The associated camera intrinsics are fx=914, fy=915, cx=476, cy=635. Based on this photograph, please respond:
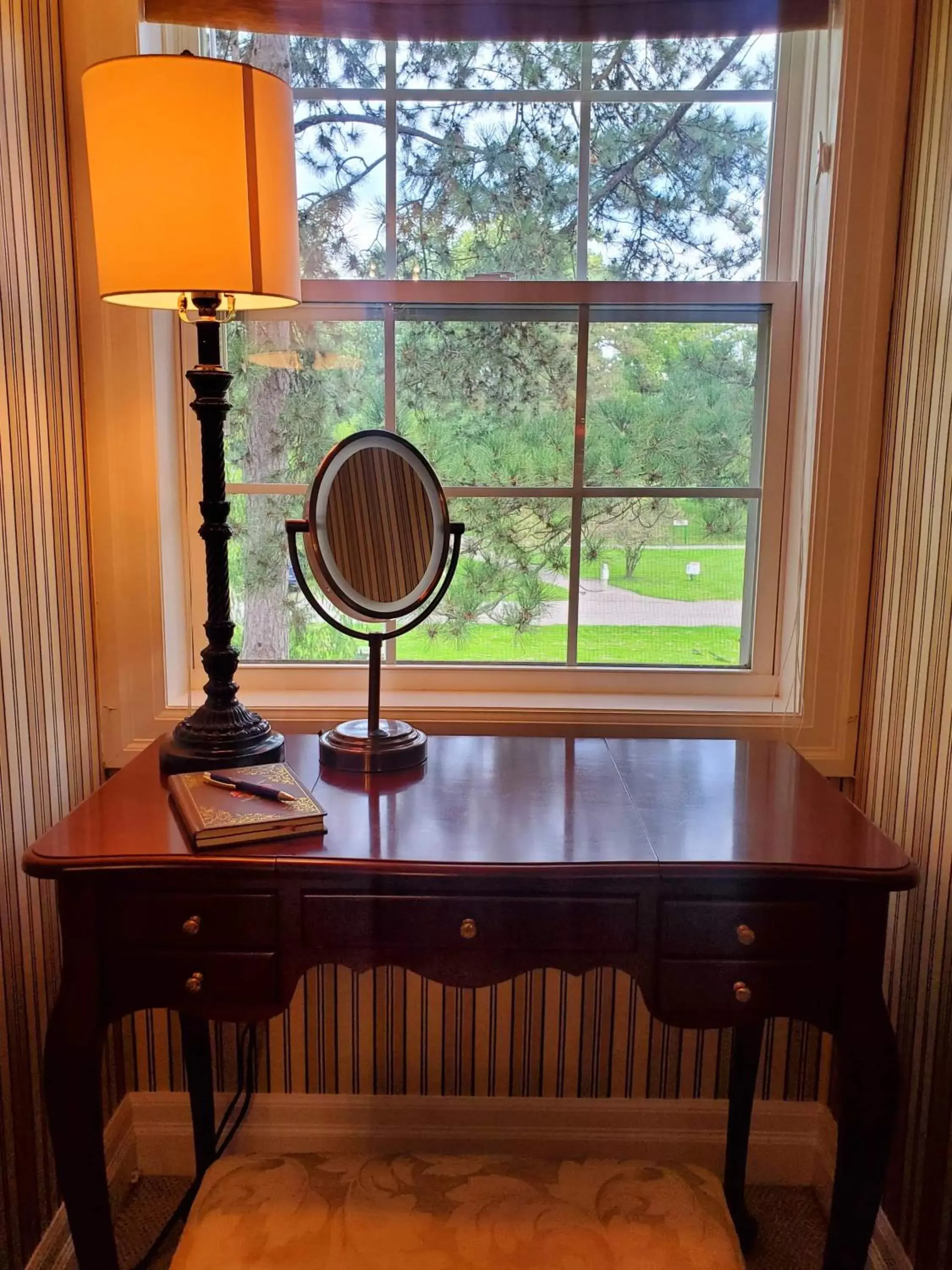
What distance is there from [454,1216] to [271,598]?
1.06 metres

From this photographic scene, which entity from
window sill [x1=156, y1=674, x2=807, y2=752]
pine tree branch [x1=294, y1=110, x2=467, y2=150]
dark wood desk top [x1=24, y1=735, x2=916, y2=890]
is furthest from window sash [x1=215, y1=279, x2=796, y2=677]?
dark wood desk top [x1=24, y1=735, x2=916, y2=890]

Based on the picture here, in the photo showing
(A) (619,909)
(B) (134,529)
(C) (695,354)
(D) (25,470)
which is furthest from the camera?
(C) (695,354)

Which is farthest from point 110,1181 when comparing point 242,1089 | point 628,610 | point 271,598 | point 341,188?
point 341,188

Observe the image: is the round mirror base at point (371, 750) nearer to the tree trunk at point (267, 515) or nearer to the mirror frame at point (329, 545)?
the mirror frame at point (329, 545)

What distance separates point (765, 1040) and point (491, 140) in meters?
1.71

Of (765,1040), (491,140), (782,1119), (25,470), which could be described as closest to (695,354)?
(491,140)

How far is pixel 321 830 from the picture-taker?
1119 mm

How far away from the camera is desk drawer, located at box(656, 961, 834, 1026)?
1108 mm

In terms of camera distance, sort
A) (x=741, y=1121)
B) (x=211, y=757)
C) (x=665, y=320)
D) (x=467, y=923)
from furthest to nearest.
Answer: (x=665, y=320) < (x=741, y=1121) < (x=211, y=757) < (x=467, y=923)

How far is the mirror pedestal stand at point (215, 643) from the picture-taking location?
1235mm

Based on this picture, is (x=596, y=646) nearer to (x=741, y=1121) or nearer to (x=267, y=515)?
(x=267, y=515)

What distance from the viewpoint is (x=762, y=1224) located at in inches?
63.4

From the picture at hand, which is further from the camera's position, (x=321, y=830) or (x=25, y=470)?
(x=25, y=470)

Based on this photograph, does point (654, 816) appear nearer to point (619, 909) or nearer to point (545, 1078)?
point (619, 909)
